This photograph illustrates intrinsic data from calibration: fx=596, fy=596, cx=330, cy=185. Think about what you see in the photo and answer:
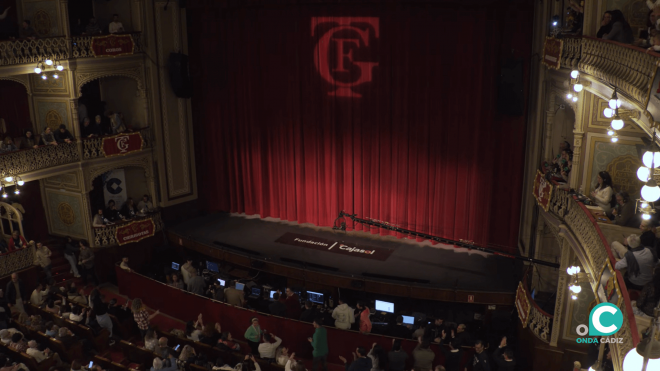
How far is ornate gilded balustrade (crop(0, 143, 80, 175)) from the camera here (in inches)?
570

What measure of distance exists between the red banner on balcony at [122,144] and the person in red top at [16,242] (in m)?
3.04

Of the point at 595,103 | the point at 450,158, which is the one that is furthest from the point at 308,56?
the point at 595,103

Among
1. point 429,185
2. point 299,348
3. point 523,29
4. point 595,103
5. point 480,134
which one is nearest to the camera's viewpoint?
point 595,103

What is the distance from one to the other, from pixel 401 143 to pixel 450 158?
4.59 feet

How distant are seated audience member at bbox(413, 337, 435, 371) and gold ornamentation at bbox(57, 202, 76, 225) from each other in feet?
35.3

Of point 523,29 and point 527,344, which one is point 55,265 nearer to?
point 527,344

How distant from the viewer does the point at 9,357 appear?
10953mm

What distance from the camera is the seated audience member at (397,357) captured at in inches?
428

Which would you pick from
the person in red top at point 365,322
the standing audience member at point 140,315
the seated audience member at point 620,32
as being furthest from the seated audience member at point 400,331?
the seated audience member at point 620,32

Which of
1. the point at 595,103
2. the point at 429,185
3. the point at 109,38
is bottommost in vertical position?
the point at 429,185

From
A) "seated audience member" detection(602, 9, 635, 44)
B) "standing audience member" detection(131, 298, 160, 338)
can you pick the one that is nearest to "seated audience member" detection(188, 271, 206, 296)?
"standing audience member" detection(131, 298, 160, 338)

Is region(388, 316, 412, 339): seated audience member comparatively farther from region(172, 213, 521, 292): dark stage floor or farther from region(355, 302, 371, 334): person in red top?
region(172, 213, 521, 292): dark stage floor

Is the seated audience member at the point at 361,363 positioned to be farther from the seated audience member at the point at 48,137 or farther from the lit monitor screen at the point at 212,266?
the seated audience member at the point at 48,137

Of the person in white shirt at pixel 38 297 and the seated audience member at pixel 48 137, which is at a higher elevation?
the seated audience member at pixel 48 137
